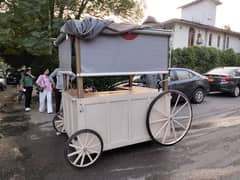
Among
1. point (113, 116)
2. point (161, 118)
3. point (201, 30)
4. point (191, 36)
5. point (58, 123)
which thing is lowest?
point (58, 123)

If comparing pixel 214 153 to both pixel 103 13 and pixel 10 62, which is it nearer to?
pixel 103 13

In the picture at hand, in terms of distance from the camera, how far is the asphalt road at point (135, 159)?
2.98 m

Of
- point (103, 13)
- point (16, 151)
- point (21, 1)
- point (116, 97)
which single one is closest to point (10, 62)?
point (103, 13)

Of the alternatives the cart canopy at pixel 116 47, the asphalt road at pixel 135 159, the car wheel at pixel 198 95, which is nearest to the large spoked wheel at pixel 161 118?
the asphalt road at pixel 135 159

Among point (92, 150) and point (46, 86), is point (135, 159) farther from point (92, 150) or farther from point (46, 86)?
point (46, 86)

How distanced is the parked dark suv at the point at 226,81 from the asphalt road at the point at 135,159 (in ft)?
15.7

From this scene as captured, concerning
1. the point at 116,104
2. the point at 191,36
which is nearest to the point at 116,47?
the point at 116,104

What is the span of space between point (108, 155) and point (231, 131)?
3094mm

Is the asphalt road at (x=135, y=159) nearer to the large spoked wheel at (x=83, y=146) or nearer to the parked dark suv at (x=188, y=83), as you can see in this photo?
the large spoked wheel at (x=83, y=146)

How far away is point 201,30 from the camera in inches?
798

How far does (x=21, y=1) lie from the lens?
6742 millimetres

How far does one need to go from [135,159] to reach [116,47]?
189 cm

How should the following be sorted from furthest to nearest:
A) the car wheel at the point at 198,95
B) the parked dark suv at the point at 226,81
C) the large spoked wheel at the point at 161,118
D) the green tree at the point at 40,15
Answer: the parked dark suv at the point at 226,81
the car wheel at the point at 198,95
the green tree at the point at 40,15
the large spoked wheel at the point at 161,118

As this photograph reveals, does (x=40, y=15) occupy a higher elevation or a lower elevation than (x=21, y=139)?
higher
